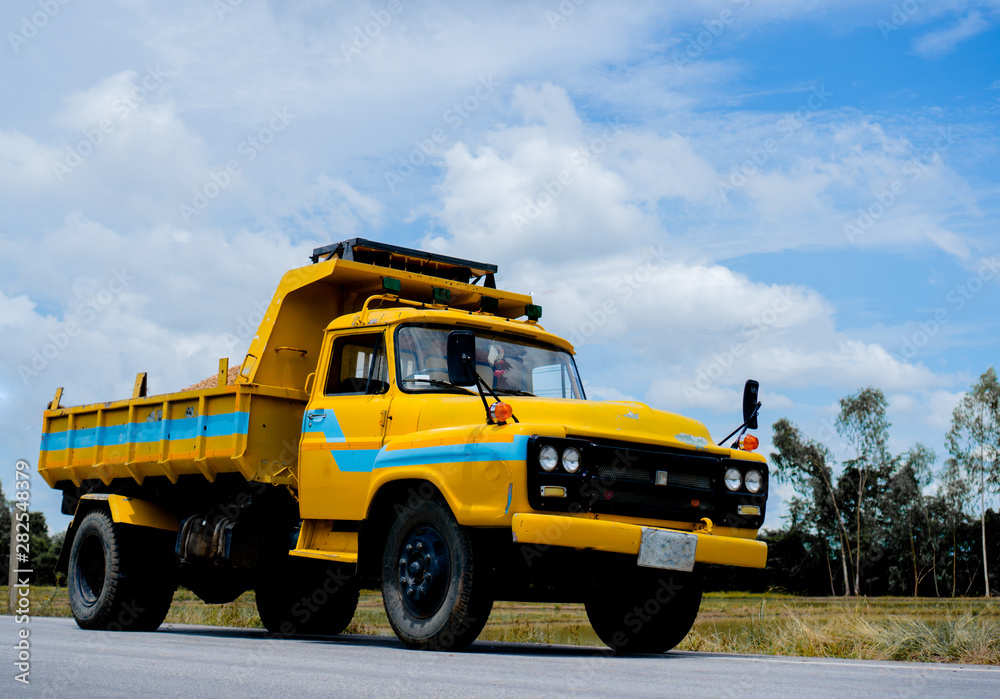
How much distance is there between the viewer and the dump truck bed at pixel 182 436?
1030 cm

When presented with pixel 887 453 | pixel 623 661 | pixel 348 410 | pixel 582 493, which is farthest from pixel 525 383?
pixel 887 453

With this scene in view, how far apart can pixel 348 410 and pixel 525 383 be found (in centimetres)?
161

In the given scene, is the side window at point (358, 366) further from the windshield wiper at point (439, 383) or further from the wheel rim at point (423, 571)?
the wheel rim at point (423, 571)

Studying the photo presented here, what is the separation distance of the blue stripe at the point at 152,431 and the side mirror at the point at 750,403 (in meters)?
4.52

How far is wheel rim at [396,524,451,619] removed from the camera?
8.21 m

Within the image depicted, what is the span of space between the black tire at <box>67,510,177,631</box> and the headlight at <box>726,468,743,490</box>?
6130mm

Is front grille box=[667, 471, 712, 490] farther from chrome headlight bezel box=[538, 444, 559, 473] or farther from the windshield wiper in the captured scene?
the windshield wiper

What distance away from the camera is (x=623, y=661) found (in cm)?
781

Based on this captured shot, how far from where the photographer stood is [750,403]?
910 centimetres

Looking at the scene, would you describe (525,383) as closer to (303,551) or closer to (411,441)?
(411,441)

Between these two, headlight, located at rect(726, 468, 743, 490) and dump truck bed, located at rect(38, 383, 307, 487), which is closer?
headlight, located at rect(726, 468, 743, 490)

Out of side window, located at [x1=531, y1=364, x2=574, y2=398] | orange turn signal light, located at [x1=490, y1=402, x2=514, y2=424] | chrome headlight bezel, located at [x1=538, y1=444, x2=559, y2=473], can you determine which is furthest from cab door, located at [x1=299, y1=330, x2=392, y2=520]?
chrome headlight bezel, located at [x1=538, y1=444, x2=559, y2=473]

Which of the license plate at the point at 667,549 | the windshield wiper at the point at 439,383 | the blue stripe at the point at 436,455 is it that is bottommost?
the license plate at the point at 667,549

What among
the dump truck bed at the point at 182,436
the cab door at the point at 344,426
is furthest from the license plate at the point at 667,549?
the dump truck bed at the point at 182,436
